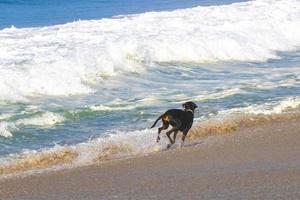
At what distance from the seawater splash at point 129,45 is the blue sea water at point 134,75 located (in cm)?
3

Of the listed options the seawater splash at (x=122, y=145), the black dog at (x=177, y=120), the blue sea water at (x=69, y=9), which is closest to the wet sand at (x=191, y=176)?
the black dog at (x=177, y=120)

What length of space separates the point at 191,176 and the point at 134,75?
9275mm

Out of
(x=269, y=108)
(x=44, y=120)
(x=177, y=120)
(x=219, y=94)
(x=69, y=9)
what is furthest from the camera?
(x=69, y=9)

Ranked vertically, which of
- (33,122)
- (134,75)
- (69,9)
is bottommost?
(33,122)

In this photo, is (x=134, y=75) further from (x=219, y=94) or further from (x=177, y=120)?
(x=177, y=120)

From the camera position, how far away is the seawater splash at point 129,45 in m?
14.9

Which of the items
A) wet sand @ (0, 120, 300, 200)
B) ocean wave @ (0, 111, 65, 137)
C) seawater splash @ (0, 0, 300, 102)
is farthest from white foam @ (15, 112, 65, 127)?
wet sand @ (0, 120, 300, 200)

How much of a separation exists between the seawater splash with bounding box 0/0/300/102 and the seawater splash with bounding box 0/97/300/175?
13.1ft

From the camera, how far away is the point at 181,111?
30.8 ft

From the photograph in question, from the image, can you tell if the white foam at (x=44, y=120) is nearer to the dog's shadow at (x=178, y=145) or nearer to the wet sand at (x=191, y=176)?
the dog's shadow at (x=178, y=145)

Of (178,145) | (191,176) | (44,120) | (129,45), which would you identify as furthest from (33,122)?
(129,45)

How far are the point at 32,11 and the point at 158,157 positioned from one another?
3136 centimetres

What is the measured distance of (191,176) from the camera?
22.9 feet

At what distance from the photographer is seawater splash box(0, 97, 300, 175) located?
8.53m
